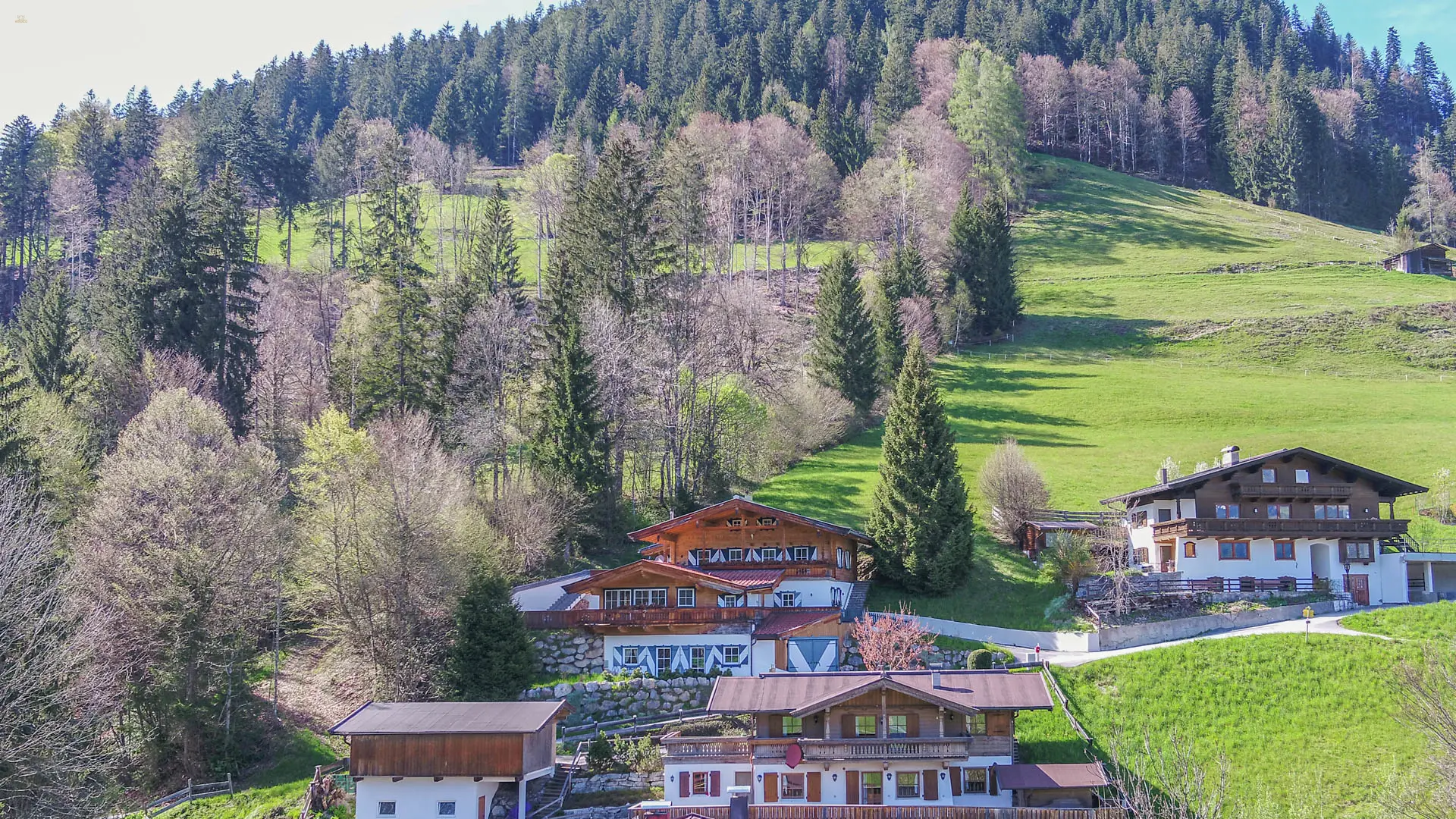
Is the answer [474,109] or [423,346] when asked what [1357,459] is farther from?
[474,109]

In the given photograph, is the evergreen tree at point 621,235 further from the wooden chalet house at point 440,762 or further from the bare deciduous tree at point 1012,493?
the wooden chalet house at point 440,762

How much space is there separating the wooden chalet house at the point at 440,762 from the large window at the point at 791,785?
7835mm

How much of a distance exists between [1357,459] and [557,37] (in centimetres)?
13451

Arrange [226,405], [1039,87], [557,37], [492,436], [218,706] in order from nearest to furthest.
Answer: [218,706] < [492,436] < [226,405] < [1039,87] < [557,37]

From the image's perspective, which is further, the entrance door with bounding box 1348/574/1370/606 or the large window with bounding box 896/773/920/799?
the entrance door with bounding box 1348/574/1370/606

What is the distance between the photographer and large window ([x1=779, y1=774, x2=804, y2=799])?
37.2 m

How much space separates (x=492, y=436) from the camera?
56.9 meters

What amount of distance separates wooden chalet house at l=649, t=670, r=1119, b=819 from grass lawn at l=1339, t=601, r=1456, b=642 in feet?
53.6

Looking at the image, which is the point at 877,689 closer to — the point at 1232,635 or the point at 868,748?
the point at 868,748

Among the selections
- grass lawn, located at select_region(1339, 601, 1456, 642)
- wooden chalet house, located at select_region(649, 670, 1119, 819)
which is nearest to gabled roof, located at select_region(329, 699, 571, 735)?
wooden chalet house, located at select_region(649, 670, 1119, 819)

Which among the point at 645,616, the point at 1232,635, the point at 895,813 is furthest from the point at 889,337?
the point at 895,813

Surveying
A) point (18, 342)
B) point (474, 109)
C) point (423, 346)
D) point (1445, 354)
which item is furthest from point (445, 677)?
point (474, 109)

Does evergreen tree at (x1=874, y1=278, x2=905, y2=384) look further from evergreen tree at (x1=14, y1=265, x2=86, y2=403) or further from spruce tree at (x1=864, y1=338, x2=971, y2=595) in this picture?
evergreen tree at (x1=14, y1=265, x2=86, y2=403)

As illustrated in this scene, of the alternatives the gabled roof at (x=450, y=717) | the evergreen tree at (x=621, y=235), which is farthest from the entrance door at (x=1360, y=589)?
the evergreen tree at (x=621, y=235)
